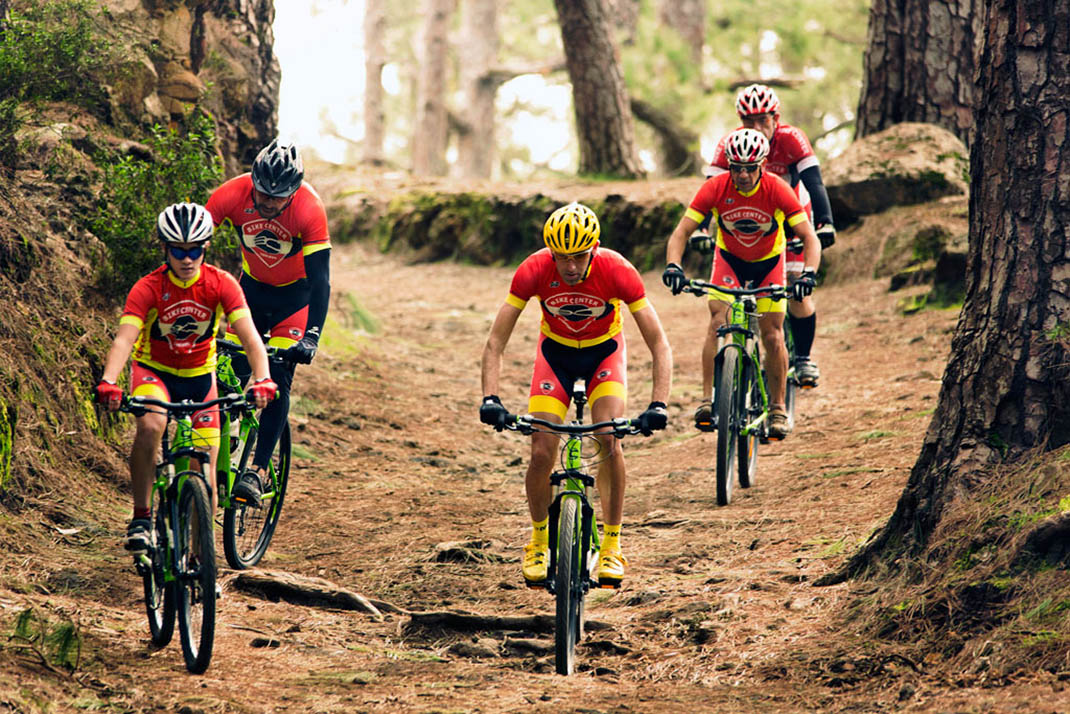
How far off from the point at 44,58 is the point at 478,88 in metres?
24.4

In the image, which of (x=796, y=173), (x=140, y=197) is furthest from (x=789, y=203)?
(x=140, y=197)

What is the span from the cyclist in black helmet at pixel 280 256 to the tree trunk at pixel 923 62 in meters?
10.8

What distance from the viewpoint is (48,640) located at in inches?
214

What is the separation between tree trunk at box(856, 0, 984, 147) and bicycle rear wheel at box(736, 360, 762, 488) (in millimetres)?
8507

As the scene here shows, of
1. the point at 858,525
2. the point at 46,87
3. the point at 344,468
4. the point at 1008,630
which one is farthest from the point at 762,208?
the point at 46,87

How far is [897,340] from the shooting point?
13.3 meters

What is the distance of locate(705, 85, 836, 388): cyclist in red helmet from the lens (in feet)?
34.2

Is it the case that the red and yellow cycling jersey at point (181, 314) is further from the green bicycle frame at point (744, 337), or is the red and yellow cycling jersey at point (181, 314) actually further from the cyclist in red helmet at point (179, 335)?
the green bicycle frame at point (744, 337)

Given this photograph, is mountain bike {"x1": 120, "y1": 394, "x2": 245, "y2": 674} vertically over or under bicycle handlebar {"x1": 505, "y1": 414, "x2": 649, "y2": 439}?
under

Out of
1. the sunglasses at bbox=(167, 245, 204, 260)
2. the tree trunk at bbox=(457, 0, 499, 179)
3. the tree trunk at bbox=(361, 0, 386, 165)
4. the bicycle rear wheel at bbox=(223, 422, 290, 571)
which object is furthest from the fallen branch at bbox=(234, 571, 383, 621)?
Answer: the tree trunk at bbox=(361, 0, 386, 165)

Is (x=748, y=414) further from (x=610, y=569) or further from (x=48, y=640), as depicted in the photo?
(x=48, y=640)

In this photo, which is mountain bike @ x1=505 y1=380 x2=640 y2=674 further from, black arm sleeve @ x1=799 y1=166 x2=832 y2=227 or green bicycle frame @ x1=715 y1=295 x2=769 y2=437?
black arm sleeve @ x1=799 y1=166 x2=832 y2=227

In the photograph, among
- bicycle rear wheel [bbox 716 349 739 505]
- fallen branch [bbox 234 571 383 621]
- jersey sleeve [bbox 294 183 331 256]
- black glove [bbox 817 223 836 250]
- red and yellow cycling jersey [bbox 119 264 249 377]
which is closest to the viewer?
red and yellow cycling jersey [bbox 119 264 249 377]

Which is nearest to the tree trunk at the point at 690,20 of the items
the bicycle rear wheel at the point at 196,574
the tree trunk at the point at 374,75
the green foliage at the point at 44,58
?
the tree trunk at the point at 374,75
